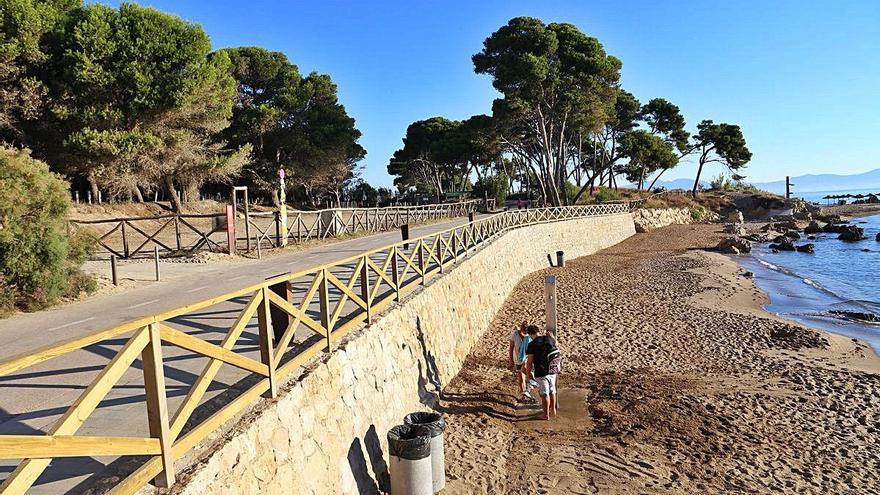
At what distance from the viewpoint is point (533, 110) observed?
35.1 metres

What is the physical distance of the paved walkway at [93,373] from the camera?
3.55 m

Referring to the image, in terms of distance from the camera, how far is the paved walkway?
3.55 metres

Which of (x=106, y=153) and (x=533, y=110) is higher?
(x=533, y=110)

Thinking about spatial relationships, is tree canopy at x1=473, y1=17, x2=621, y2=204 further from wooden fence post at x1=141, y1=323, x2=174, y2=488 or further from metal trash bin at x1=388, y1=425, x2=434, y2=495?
wooden fence post at x1=141, y1=323, x2=174, y2=488

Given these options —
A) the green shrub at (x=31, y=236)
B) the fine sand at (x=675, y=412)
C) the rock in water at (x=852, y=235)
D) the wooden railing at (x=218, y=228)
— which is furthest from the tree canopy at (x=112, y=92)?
the rock in water at (x=852, y=235)

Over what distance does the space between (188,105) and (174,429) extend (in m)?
23.0

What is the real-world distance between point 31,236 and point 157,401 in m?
8.39

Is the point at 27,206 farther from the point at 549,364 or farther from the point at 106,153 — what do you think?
the point at 106,153

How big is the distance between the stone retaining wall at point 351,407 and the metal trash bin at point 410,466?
13.1 inches

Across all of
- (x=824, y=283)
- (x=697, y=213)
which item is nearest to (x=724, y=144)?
A: (x=697, y=213)

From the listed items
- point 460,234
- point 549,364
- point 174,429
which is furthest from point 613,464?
point 460,234

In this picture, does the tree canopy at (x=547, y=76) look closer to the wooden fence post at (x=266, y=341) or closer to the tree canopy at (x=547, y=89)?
the tree canopy at (x=547, y=89)

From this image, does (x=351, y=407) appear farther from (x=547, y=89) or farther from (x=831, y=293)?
(x=547, y=89)

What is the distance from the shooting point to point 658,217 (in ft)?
156
